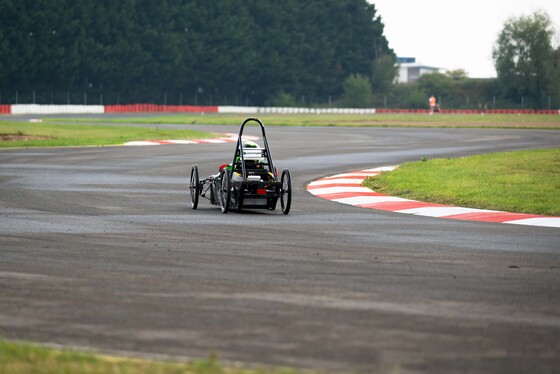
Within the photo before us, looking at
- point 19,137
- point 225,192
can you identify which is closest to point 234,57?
point 19,137

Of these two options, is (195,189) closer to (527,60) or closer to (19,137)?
(19,137)

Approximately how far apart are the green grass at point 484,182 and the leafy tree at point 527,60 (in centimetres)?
10308

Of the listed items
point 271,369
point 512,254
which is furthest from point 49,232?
point 271,369

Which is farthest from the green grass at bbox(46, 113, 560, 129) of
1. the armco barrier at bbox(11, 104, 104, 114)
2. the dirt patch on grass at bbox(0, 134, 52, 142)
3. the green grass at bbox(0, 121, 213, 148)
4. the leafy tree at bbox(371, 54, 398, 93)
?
the leafy tree at bbox(371, 54, 398, 93)

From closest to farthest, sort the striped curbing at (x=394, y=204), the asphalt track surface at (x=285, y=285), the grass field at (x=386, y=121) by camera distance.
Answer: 1. the asphalt track surface at (x=285, y=285)
2. the striped curbing at (x=394, y=204)
3. the grass field at (x=386, y=121)

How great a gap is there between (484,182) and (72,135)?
26.4m

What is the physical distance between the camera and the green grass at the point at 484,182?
17312mm

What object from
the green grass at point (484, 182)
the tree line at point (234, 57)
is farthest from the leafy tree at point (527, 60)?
the green grass at point (484, 182)

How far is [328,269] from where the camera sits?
393 inches

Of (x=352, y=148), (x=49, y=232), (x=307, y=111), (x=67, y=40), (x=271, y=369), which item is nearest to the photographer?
(x=271, y=369)

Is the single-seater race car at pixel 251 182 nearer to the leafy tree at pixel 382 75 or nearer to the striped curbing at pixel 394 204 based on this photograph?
the striped curbing at pixel 394 204

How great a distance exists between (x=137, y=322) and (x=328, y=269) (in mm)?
2917

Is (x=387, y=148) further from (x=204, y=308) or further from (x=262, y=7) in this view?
(x=262, y=7)

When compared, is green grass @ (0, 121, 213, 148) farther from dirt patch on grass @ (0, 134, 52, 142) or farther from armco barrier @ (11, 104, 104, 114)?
armco barrier @ (11, 104, 104, 114)
